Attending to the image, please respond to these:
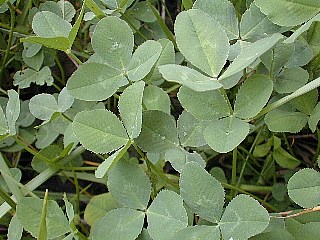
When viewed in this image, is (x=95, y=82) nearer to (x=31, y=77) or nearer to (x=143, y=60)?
(x=143, y=60)

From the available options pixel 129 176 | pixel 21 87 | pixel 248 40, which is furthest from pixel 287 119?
pixel 21 87

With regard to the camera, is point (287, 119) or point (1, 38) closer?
point (287, 119)

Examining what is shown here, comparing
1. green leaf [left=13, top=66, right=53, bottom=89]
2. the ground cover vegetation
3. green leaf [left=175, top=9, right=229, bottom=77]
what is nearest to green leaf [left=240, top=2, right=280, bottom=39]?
the ground cover vegetation

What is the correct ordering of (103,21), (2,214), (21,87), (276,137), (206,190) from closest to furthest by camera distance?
(206,190) → (103,21) → (2,214) → (276,137) → (21,87)

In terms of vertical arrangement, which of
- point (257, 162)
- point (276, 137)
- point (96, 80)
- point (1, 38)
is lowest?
point (257, 162)

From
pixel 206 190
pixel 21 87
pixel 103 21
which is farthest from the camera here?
pixel 21 87

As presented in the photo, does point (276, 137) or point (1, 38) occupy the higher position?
point (1, 38)

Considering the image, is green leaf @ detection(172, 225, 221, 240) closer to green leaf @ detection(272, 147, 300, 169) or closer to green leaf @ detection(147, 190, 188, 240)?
green leaf @ detection(147, 190, 188, 240)

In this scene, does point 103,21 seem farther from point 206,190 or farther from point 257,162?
point 257,162
